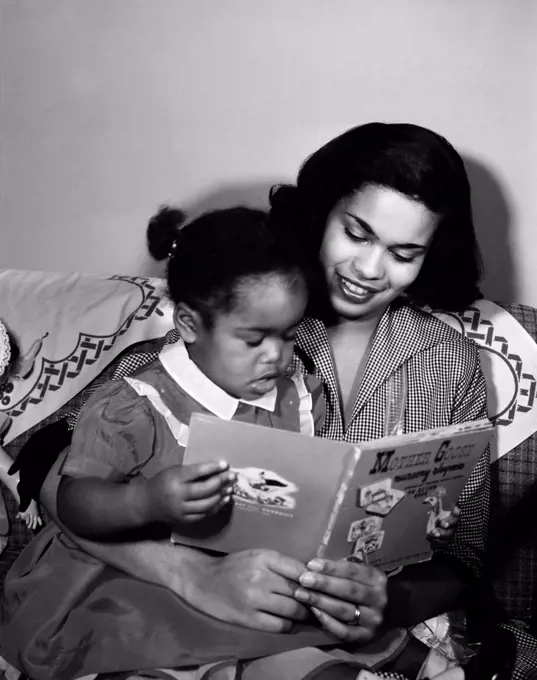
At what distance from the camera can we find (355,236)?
1465 mm

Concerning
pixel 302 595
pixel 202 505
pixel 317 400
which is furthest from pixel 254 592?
pixel 317 400

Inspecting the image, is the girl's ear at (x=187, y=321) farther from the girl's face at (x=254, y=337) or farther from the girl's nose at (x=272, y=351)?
the girl's nose at (x=272, y=351)

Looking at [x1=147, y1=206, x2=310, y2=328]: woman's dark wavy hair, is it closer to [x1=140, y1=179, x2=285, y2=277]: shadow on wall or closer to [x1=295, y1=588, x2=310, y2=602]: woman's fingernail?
[x1=295, y1=588, x2=310, y2=602]: woman's fingernail

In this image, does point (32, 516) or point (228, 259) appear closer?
point (228, 259)

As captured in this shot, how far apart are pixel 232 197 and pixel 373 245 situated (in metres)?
0.94

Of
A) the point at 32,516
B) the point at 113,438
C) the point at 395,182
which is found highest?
the point at 395,182

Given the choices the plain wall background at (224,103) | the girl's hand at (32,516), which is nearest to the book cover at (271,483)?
the girl's hand at (32,516)

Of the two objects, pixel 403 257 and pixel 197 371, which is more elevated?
pixel 403 257

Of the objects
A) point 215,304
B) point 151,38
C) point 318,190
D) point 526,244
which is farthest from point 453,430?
point 151,38

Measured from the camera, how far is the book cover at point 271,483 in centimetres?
113

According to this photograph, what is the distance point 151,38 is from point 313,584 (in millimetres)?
1639

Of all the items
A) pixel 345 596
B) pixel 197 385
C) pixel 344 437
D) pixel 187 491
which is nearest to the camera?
pixel 187 491

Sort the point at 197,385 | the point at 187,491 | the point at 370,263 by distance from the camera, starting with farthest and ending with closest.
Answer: the point at 370,263 → the point at 197,385 → the point at 187,491

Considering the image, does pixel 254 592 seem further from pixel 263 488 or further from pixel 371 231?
→ pixel 371 231
